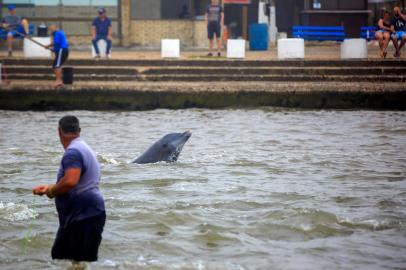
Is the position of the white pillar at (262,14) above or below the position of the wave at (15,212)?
above

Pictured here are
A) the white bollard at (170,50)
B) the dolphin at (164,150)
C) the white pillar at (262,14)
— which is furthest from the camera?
the white pillar at (262,14)

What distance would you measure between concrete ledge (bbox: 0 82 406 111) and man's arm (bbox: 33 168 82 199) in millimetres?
15229

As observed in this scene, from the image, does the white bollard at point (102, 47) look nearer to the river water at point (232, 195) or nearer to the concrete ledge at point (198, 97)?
the concrete ledge at point (198, 97)

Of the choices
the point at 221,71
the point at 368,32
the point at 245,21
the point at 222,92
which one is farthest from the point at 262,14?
the point at 222,92

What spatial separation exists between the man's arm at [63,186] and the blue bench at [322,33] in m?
29.1

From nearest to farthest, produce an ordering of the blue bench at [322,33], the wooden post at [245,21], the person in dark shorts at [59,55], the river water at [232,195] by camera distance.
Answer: the river water at [232,195] → the person in dark shorts at [59,55] → the blue bench at [322,33] → the wooden post at [245,21]

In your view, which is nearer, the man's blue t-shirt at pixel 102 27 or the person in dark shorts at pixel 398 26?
the person in dark shorts at pixel 398 26

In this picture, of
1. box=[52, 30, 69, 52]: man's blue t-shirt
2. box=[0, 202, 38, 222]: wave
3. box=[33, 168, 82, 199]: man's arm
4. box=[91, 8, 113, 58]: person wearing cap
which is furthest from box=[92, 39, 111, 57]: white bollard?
box=[33, 168, 82, 199]: man's arm

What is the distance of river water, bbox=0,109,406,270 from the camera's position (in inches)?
405

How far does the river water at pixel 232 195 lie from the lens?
10281 mm

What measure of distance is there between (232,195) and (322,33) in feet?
82.4

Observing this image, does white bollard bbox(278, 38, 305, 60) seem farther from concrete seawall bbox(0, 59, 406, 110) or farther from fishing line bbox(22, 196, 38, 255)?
fishing line bbox(22, 196, 38, 255)

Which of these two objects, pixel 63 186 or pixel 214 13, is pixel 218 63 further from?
pixel 63 186

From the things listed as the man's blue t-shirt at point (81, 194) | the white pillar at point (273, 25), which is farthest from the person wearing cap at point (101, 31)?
the man's blue t-shirt at point (81, 194)
